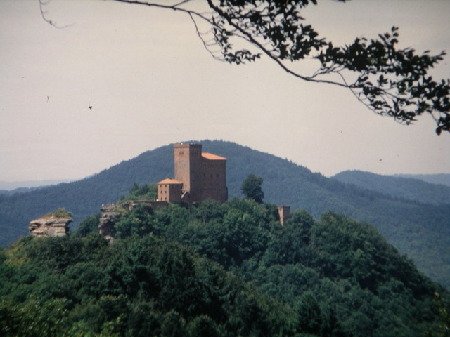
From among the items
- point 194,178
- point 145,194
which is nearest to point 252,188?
point 194,178

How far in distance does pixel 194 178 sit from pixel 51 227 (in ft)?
63.2

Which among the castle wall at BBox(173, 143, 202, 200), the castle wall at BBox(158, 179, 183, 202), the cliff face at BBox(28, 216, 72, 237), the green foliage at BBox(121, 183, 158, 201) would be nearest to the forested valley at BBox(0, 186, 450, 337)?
the green foliage at BBox(121, 183, 158, 201)

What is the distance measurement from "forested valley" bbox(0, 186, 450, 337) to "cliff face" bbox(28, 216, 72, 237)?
1384 millimetres

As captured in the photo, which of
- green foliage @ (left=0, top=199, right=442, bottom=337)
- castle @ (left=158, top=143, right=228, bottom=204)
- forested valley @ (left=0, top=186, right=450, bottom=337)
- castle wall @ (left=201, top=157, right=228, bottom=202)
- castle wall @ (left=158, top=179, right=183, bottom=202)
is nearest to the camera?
forested valley @ (left=0, top=186, right=450, bottom=337)

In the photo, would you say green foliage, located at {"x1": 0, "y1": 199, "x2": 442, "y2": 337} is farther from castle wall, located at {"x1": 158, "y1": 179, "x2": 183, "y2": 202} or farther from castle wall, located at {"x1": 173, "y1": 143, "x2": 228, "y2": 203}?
castle wall, located at {"x1": 173, "y1": 143, "x2": 228, "y2": 203}

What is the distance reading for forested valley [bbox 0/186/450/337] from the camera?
96.8 feet

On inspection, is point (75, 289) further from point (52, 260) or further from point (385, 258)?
point (385, 258)

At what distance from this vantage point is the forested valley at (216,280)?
96.8ft

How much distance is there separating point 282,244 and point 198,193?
11.1m

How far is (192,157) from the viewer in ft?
209

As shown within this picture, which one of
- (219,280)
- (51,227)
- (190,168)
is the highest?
(190,168)

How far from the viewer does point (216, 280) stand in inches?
1687

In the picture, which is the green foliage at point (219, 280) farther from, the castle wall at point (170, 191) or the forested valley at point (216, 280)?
the castle wall at point (170, 191)

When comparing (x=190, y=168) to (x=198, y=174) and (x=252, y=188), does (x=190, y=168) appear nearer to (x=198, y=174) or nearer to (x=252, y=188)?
(x=198, y=174)
